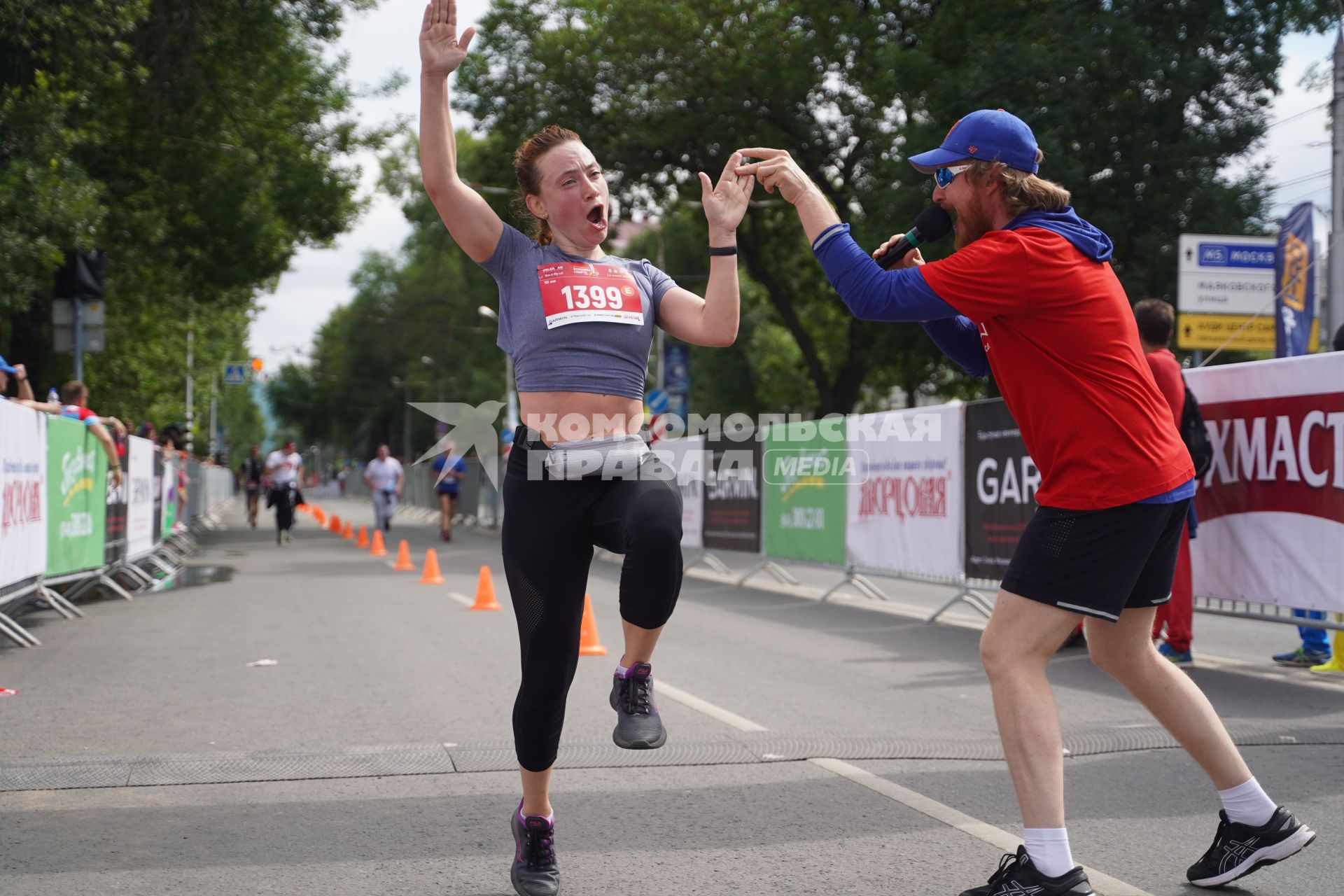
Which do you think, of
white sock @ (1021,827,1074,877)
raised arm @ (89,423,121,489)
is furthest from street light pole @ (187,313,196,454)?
white sock @ (1021,827,1074,877)

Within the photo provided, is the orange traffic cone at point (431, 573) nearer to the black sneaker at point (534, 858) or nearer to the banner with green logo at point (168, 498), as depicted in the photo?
the banner with green logo at point (168, 498)

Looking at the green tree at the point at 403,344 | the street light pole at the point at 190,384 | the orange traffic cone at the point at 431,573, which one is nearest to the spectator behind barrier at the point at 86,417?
the orange traffic cone at the point at 431,573

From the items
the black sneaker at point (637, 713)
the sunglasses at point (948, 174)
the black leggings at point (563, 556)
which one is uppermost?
the sunglasses at point (948, 174)

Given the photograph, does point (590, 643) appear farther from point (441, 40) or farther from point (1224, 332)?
point (1224, 332)

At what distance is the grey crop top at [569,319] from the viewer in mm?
3766

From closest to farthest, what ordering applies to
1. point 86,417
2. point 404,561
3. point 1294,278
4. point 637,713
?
point 637,713, point 86,417, point 1294,278, point 404,561

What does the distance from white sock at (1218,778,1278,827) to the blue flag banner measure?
11.9 m

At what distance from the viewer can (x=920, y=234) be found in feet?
12.6

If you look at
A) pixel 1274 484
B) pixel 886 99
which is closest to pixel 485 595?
pixel 1274 484

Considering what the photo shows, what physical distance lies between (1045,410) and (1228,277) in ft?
42.7

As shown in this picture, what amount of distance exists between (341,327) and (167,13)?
8329 centimetres

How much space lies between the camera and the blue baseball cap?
364 centimetres

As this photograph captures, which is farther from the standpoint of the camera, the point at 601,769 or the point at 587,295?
the point at 601,769

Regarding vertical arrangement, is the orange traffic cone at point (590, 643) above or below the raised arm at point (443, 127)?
below
